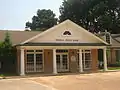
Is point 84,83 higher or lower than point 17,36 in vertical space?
lower

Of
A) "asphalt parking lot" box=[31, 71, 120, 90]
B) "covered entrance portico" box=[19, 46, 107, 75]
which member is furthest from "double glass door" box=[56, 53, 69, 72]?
"asphalt parking lot" box=[31, 71, 120, 90]

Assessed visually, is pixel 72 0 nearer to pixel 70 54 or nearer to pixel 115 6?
pixel 115 6

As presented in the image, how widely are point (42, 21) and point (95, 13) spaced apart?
2025 centimetres

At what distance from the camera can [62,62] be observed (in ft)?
110

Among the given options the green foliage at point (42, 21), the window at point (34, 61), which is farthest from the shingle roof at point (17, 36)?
the green foliage at point (42, 21)

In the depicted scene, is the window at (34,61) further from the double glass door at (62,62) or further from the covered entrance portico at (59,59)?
the double glass door at (62,62)

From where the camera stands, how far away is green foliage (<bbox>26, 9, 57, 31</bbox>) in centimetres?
7700

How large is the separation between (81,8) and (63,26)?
33.6m

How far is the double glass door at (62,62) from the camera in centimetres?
3326

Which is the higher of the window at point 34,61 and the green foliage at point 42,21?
the green foliage at point 42,21

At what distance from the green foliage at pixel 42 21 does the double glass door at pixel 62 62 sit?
1627 inches

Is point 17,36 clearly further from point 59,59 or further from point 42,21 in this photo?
point 42,21

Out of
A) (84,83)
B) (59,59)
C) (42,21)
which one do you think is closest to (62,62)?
(59,59)

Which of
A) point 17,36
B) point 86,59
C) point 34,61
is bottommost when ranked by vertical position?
point 34,61
